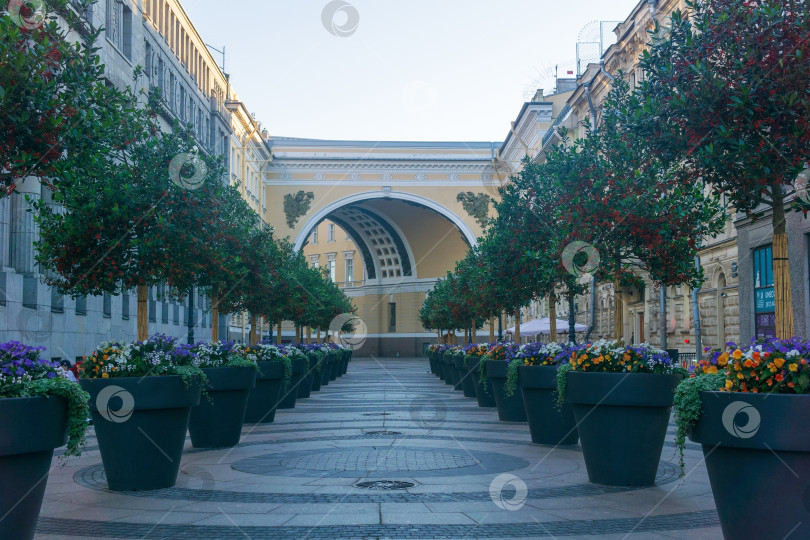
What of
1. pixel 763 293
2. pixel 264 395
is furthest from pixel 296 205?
pixel 264 395

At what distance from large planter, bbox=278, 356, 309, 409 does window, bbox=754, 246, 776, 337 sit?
11.3 meters

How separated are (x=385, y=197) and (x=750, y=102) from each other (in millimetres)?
56675

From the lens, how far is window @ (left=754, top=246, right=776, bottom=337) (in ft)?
71.6

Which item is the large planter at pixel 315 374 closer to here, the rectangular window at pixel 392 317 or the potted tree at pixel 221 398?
the potted tree at pixel 221 398

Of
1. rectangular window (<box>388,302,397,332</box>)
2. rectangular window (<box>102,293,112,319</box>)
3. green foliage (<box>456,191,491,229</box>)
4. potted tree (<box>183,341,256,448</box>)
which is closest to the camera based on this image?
potted tree (<box>183,341,256,448</box>)

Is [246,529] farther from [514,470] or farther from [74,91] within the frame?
[74,91]

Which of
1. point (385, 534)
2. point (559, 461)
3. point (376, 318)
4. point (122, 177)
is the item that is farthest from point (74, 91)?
point (376, 318)

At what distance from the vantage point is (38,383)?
5219mm

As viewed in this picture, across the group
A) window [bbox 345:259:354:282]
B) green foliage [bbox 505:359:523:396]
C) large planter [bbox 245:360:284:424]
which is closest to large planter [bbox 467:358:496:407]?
large planter [bbox 245:360:284:424]

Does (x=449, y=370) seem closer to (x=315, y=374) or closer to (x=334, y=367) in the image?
(x=315, y=374)

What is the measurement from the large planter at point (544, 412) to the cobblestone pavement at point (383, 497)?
22cm

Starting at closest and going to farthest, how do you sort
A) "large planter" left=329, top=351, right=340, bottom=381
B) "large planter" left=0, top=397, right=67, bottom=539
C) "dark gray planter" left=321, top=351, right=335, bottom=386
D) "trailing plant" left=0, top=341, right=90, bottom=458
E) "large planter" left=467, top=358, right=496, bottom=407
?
1. "large planter" left=0, top=397, right=67, bottom=539
2. "trailing plant" left=0, top=341, right=90, bottom=458
3. "large planter" left=467, top=358, right=496, bottom=407
4. "dark gray planter" left=321, top=351, right=335, bottom=386
5. "large planter" left=329, top=351, right=340, bottom=381

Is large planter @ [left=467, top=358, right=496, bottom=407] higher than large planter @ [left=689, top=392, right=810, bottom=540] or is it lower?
lower

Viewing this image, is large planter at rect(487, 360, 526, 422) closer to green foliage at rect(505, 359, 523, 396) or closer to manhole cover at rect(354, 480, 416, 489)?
green foliage at rect(505, 359, 523, 396)
